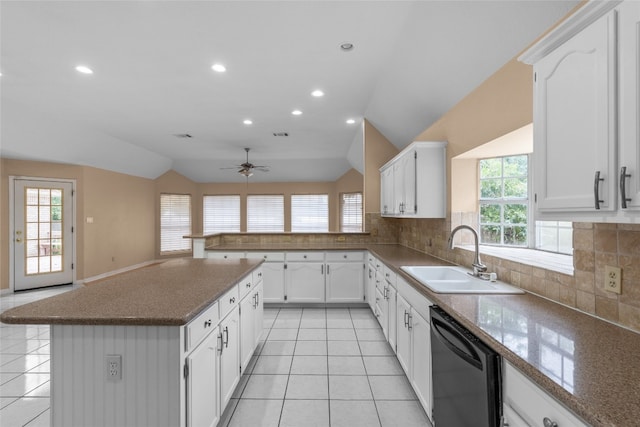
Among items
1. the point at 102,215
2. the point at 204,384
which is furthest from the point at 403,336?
the point at 102,215

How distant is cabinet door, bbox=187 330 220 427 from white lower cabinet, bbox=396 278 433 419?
127 centimetres

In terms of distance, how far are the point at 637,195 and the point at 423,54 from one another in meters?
2.14

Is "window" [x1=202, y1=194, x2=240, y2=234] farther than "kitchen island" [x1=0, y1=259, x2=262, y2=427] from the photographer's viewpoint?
Yes

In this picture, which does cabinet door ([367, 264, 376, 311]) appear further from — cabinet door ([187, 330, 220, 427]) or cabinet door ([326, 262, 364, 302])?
cabinet door ([187, 330, 220, 427])

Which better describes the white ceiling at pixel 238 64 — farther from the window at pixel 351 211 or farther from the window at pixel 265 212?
the window at pixel 265 212

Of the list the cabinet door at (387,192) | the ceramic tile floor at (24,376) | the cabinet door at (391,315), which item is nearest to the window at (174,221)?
the ceramic tile floor at (24,376)

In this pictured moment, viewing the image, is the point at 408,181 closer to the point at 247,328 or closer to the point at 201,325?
the point at 247,328

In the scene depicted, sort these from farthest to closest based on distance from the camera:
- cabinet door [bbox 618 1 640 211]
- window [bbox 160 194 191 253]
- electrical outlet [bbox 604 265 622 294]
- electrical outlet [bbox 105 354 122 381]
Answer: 1. window [bbox 160 194 191 253]
2. electrical outlet [bbox 105 354 122 381]
3. electrical outlet [bbox 604 265 622 294]
4. cabinet door [bbox 618 1 640 211]

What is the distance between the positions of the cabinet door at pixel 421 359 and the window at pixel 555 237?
1131mm

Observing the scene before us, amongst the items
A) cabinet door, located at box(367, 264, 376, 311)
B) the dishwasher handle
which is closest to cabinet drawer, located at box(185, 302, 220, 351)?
the dishwasher handle

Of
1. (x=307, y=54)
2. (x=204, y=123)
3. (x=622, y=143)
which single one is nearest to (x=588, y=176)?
(x=622, y=143)

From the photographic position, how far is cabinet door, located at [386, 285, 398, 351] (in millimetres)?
2661

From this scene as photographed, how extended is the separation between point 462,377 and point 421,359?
656mm

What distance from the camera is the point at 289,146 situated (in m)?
6.80
